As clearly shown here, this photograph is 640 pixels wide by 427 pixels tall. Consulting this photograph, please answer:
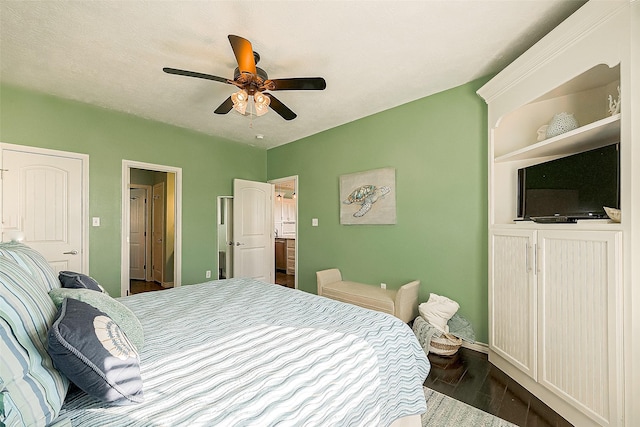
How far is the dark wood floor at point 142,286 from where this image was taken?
16.4ft

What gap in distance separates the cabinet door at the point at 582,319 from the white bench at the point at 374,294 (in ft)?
3.71

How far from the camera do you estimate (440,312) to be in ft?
8.73

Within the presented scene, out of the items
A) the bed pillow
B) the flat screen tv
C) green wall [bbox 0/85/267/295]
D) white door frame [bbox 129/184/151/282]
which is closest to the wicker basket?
the flat screen tv

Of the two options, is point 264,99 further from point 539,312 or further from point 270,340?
point 539,312

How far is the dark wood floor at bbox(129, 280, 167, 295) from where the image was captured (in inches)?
197

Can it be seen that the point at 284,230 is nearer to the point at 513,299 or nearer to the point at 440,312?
the point at 440,312

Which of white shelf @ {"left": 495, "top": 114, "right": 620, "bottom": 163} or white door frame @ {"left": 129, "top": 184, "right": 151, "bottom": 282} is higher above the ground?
white shelf @ {"left": 495, "top": 114, "right": 620, "bottom": 163}

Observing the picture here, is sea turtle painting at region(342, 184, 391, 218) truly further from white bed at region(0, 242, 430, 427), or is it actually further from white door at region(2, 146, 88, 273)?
white door at region(2, 146, 88, 273)

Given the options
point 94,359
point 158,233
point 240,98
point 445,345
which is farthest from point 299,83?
point 158,233

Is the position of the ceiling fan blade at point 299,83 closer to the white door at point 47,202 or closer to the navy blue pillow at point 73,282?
the navy blue pillow at point 73,282

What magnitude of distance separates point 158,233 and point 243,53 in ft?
15.9

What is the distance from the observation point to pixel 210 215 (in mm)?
4359

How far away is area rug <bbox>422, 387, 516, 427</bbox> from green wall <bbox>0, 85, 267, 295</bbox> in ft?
11.5

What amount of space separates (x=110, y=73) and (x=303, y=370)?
10.1ft
